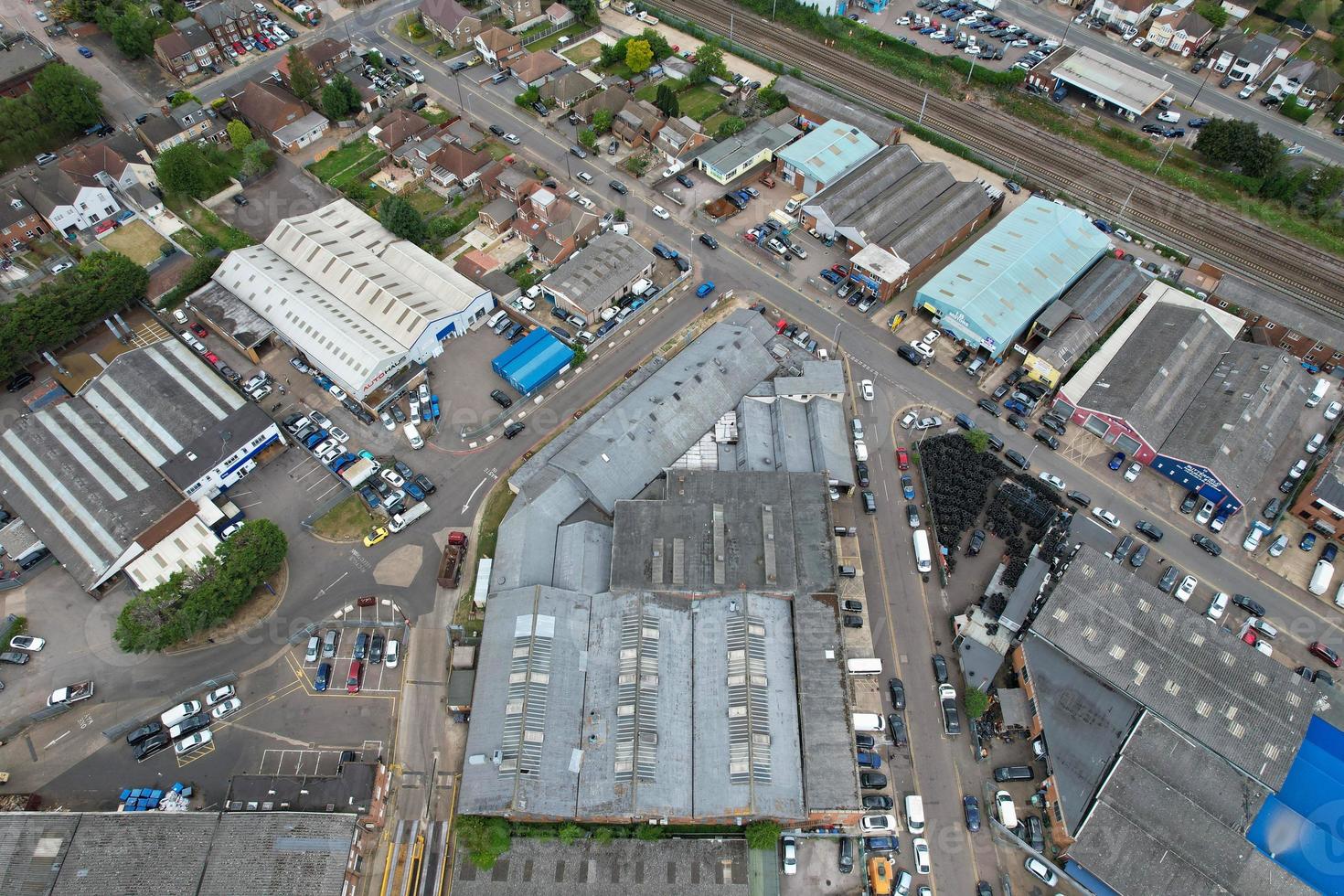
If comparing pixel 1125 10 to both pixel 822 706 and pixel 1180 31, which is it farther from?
pixel 822 706

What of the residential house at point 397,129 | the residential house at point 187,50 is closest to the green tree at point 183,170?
the residential house at point 397,129

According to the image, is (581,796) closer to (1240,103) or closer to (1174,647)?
(1174,647)

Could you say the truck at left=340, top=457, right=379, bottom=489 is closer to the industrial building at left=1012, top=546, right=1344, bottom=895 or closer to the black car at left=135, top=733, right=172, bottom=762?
the black car at left=135, top=733, right=172, bottom=762

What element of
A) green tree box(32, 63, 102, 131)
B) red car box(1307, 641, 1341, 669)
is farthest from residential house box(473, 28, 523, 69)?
red car box(1307, 641, 1341, 669)

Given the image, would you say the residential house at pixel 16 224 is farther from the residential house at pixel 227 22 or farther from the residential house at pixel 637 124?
the residential house at pixel 637 124

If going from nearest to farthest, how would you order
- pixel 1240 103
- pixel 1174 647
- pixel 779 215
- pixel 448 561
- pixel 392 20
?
pixel 1174 647
pixel 448 561
pixel 779 215
pixel 1240 103
pixel 392 20

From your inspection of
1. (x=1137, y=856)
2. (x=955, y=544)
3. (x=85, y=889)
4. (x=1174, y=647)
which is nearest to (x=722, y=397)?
(x=955, y=544)
